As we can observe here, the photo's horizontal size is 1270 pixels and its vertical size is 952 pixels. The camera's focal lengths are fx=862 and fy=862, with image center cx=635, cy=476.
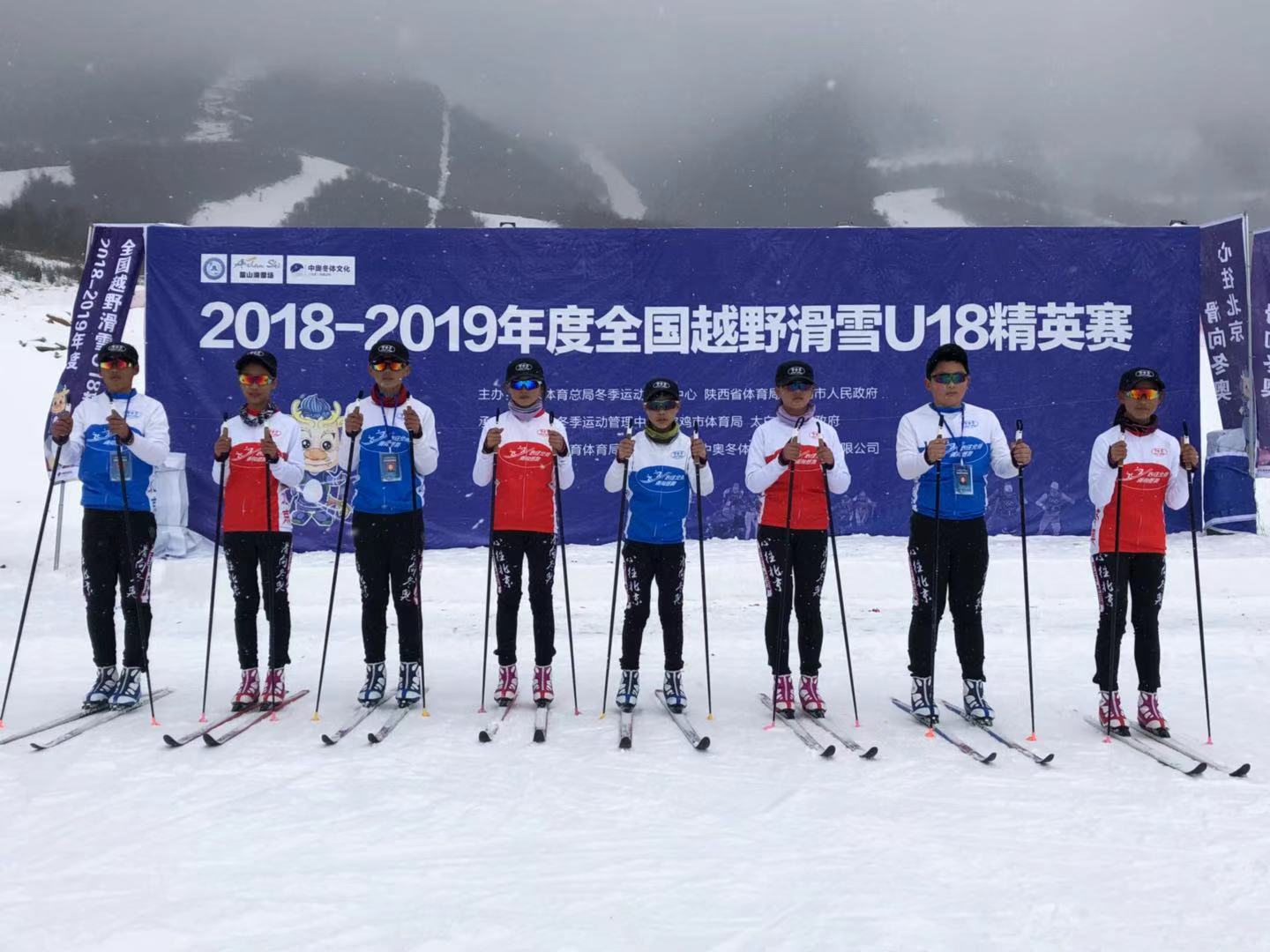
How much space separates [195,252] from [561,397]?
3.73 meters

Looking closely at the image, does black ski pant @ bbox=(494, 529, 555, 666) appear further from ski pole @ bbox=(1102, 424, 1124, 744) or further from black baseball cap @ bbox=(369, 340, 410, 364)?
ski pole @ bbox=(1102, 424, 1124, 744)

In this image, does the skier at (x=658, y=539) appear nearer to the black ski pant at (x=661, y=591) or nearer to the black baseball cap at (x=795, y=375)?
the black ski pant at (x=661, y=591)

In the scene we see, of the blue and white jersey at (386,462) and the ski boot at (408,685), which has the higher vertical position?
the blue and white jersey at (386,462)

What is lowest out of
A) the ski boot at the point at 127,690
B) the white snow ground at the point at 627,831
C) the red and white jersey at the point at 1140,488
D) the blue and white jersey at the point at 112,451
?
the white snow ground at the point at 627,831

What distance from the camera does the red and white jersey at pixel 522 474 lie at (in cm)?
428

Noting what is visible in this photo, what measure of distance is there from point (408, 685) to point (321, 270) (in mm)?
5319

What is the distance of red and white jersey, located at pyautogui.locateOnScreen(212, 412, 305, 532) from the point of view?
13.9 ft

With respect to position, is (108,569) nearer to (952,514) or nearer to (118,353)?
(118,353)

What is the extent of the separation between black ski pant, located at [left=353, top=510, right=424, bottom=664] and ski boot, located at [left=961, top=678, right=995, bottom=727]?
2685 mm

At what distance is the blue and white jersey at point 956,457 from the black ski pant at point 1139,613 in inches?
26.0

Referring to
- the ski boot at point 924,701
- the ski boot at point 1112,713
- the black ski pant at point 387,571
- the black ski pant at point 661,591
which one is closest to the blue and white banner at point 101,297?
the black ski pant at point 387,571

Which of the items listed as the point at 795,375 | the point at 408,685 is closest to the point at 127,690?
the point at 408,685

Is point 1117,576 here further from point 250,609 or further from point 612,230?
point 612,230

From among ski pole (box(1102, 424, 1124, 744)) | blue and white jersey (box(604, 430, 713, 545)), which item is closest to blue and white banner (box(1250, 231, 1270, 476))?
ski pole (box(1102, 424, 1124, 744))
